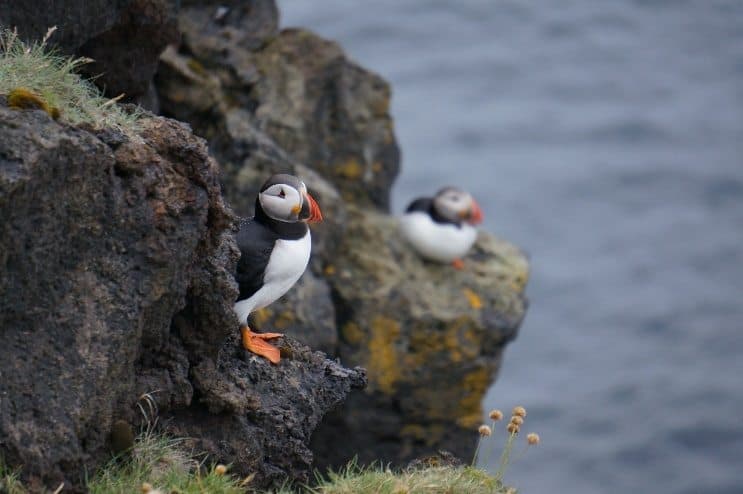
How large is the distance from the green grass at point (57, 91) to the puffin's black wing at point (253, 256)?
40.0 inches

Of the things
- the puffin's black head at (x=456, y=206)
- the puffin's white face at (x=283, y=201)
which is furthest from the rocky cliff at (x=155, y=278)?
the puffin's black head at (x=456, y=206)

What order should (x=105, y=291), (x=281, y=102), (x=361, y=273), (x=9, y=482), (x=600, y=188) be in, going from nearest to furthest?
(x=9, y=482)
(x=105, y=291)
(x=361, y=273)
(x=281, y=102)
(x=600, y=188)

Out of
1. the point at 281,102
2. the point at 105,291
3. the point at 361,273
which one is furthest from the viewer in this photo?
the point at 281,102

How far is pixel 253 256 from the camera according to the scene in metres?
5.53

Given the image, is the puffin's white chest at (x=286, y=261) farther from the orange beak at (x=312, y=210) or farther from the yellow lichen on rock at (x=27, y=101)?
the yellow lichen on rock at (x=27, y=101)

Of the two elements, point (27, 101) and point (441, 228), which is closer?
point (27, 101)

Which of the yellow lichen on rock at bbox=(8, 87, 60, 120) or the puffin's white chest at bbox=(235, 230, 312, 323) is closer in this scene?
the yellow lichen on rock at bbox=(8, 87, 60, 120)

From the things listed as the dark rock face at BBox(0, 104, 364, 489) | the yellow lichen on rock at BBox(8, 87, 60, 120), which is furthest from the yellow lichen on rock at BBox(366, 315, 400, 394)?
the yellow lichen on rock at BBox(8, 87, 60, 120)

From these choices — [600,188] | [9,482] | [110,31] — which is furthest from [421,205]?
[600,188]

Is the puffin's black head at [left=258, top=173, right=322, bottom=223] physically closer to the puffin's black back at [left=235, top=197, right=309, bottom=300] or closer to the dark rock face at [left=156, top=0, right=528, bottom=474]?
the puffin's black back at [left=235, top=197, right=309, bottom=300]

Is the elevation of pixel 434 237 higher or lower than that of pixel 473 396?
higher

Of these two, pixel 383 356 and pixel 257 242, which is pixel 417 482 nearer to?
pixel 257 242

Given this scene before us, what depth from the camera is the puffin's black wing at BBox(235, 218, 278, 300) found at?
18.0 ft

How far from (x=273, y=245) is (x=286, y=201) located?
0.68ft
